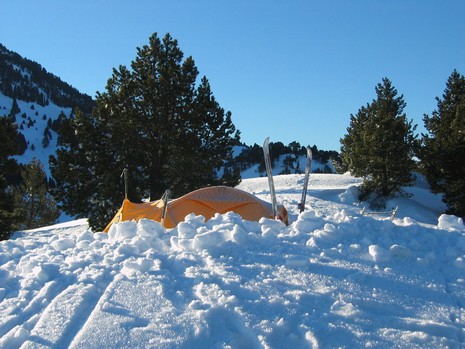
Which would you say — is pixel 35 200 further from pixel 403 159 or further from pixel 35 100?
pixel 35 100

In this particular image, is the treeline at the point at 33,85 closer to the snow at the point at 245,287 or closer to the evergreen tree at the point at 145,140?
the evergreen tree at the point at 145,140

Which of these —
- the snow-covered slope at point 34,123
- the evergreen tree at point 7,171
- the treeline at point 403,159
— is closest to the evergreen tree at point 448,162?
the treeline at point 403,159

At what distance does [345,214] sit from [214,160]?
14.0 meters

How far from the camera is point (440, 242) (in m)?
5.67

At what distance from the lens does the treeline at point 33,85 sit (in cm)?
13838

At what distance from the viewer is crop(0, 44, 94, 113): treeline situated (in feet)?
454

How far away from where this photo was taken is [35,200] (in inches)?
1345

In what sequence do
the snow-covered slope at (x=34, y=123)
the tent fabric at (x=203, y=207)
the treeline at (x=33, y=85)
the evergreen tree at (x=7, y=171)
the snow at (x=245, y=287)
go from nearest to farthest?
the snow at (x=245, y=287) < the tent fabric at (x=203, y=207) < the evergreen tree at (x=7, y=171) < the snow-covered slope at (x=34, y=123) < the treeline at (x=33, y=85)

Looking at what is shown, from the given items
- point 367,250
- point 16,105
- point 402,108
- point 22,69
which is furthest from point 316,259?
point 22,69

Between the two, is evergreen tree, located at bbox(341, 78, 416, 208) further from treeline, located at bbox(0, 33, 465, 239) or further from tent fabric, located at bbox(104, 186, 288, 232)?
tent fabric, located at bbox(104, 186, 288, 232)

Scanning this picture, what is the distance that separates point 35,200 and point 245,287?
34108 millimetres

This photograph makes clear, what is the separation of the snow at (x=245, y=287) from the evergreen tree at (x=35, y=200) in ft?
95.9

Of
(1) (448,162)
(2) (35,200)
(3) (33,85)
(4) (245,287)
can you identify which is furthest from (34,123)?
(4) (245,287)

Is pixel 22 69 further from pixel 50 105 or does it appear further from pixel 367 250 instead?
pixel 367 250
